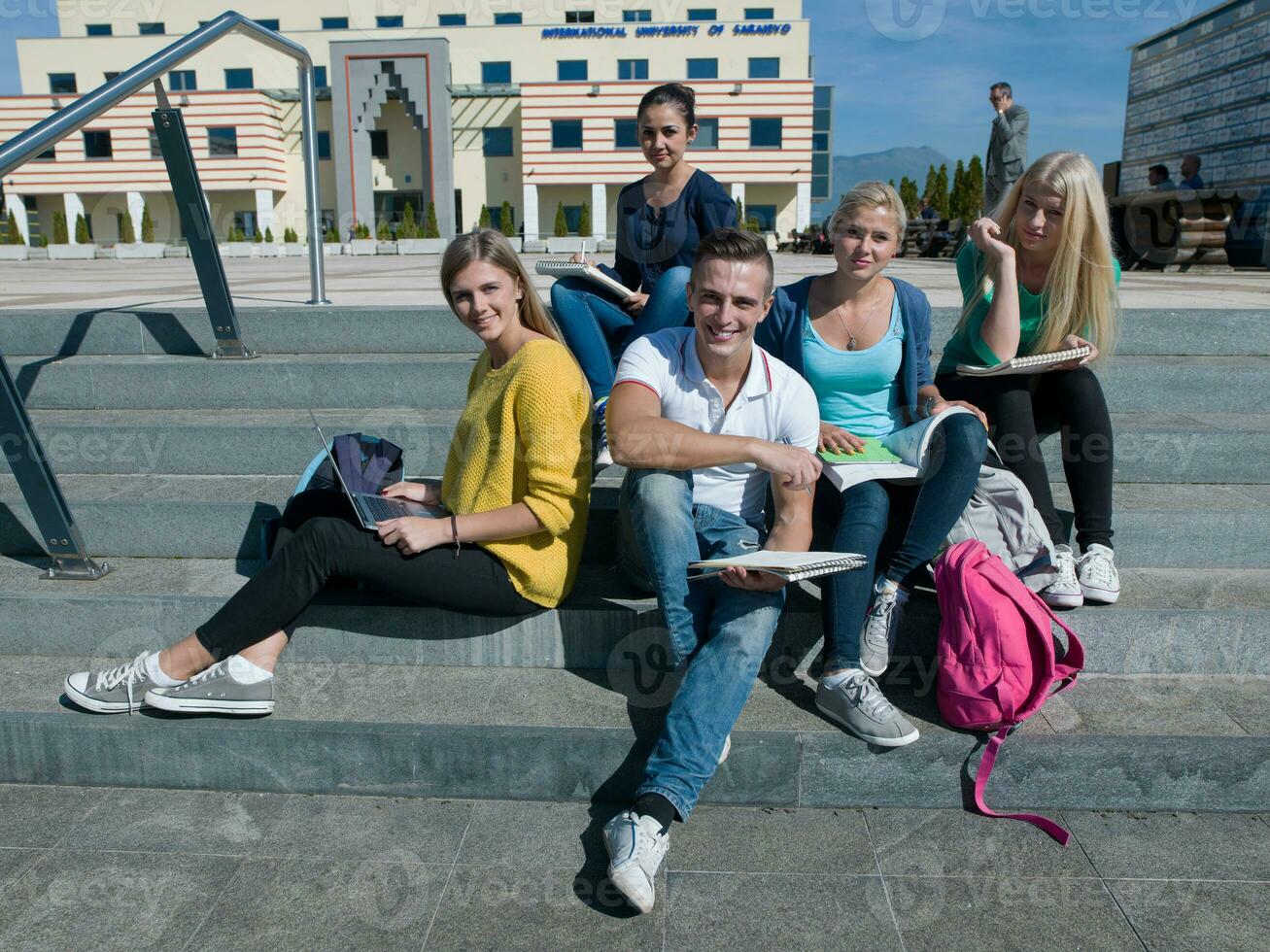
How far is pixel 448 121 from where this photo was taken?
36375 millimetres

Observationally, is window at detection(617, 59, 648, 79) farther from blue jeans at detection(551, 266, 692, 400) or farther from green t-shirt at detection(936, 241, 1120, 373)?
green t-shirt at detection(936, 241, 1120, 373)

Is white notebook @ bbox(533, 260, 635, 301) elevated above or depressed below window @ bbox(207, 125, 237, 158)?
below

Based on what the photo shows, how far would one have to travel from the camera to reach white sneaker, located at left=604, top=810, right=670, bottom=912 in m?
2.03

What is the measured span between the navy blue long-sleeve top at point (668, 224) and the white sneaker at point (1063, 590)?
1.65m


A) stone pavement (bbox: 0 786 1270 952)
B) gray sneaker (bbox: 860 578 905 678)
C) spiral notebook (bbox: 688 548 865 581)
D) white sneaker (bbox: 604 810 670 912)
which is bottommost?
stone pavement (bbox: 0 786 1270 952)

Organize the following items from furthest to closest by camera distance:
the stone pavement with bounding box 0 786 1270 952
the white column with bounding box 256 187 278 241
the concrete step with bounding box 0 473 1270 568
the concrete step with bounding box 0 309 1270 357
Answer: the white column with bounding box 256 187 278 241
the concrete step with bounding box 0 309 1270 357
the concrete step with bounding box 0 473 1270 568
the stone pavement with bounding box 0 786 1270 952

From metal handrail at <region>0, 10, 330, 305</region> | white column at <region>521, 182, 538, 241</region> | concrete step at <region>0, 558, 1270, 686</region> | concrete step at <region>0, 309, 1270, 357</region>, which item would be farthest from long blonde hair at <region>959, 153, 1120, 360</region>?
white column at <region>521, 182, 538, 241</region>

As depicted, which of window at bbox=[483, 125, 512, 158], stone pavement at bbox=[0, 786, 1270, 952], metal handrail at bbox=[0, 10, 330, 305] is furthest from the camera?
window at bbox=[483, 125, 512, 158]

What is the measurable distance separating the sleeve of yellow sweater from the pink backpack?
1.11m

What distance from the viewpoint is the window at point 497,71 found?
3812 centimetres

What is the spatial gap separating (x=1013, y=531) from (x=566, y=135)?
118 ft

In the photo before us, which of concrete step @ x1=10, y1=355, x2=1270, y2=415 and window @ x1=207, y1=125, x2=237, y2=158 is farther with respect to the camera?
window @ x1=207, y1=125, x2=237, y2=158

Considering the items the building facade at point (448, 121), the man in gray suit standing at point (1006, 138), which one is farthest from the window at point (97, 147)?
the man in gray suit standing at point (1006, 138)

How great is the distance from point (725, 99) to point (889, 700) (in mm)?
35405
